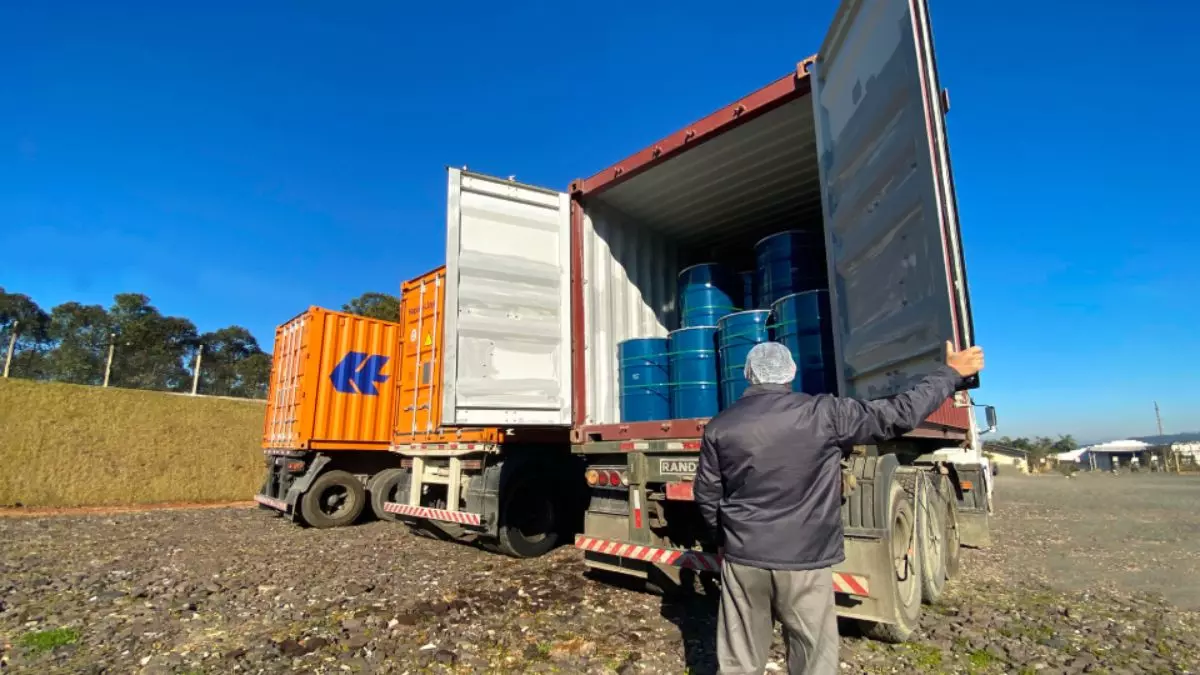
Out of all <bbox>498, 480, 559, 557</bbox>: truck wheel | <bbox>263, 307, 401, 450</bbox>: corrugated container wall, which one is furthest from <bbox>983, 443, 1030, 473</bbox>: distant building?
<bbox>498, 480, 559, 557</bbox>: truck wheel

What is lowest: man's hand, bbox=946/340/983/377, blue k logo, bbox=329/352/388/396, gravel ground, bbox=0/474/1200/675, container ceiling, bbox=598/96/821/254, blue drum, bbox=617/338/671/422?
gravel ground, bbox=0/474/1200/675

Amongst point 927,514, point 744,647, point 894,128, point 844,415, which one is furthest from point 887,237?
point 927,514

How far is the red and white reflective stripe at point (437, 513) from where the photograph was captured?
6.59m

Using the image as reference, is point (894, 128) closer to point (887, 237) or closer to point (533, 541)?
point (887, 237)

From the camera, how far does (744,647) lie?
230 centimetres

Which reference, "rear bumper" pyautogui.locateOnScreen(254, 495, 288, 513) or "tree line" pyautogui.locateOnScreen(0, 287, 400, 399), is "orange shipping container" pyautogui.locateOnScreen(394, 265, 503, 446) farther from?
"tree line" pyautogui.locateOnScreen(0, 287, 400, 399)

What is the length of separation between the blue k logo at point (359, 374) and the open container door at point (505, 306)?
5875mm

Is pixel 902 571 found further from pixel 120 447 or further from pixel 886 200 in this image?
pixel 120 447

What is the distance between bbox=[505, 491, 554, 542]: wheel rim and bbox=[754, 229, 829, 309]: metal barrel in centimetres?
356

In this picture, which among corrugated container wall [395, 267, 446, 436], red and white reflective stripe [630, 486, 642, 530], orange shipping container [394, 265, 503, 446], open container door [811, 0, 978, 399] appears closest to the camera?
open container door [811, 0, 978, 399]

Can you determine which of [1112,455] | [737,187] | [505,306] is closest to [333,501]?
[505,306]

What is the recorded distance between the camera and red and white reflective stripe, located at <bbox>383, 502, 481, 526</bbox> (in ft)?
21.6

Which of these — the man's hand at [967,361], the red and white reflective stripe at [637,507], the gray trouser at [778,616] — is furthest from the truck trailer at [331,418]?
the man's hand at [967,361]

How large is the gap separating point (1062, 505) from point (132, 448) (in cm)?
2249
